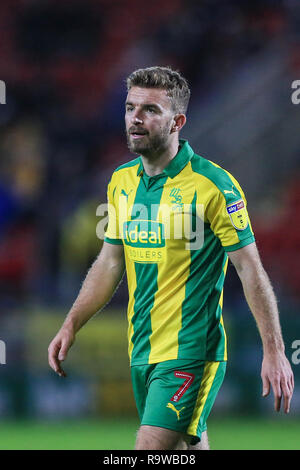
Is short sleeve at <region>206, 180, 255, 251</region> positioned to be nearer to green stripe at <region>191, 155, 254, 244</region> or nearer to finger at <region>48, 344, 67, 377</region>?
green stripe at <region>191, 155, 254, 244</region>

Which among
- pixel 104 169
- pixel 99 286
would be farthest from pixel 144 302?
pixel 104 169

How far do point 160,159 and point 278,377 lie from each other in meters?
1.13

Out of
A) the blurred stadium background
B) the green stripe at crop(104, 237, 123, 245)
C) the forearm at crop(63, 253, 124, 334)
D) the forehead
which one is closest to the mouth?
the forehead

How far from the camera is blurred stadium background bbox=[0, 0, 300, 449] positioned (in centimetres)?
853

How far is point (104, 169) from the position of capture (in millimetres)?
11375

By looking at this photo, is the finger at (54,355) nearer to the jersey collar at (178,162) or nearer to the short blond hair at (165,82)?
the jersey collar at (178,162)

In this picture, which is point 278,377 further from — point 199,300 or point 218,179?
point 218,179

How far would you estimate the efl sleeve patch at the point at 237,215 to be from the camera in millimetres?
4016

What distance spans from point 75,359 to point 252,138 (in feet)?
12.6

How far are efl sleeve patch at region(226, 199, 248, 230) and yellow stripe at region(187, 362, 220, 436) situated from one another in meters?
0.62

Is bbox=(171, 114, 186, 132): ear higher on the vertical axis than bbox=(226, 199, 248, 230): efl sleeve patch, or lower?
higher

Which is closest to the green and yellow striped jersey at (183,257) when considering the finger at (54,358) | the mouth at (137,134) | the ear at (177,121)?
the ear at (177,121)

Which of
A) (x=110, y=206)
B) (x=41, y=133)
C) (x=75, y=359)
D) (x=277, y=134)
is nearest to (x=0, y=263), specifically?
(x=41, y=133)

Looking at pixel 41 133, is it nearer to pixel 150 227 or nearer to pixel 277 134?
pixel 277 134
